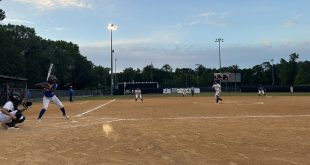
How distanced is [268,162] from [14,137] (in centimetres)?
687

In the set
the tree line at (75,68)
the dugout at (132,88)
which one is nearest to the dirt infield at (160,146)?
the tree line at (75,68)

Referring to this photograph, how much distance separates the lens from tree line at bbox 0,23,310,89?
7915cm

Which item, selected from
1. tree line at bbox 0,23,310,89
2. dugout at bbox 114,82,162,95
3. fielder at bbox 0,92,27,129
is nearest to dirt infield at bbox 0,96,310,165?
fielder at bbox 0,92,27,129

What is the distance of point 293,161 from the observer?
24.2 feet

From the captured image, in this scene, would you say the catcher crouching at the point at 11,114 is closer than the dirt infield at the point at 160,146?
No

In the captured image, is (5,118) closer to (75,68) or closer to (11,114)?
(11,114)

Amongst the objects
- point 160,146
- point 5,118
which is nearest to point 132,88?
point 5,118

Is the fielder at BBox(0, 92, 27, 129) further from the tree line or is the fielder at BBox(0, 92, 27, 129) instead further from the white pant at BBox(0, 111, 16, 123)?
the tree line

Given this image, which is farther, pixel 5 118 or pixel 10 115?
pixel 5 118

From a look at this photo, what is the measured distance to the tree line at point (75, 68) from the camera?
79150 millimetres

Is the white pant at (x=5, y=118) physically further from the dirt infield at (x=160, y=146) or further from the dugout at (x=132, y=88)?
the dugout at (x=132, y=88)

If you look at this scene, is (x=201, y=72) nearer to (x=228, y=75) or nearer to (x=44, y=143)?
(x=228, y=75)

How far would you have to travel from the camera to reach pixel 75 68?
119750 millimetres

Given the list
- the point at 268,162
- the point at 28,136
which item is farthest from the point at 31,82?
the point at 268,162
